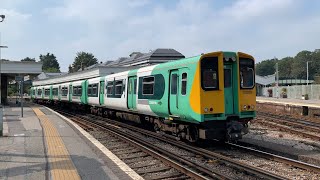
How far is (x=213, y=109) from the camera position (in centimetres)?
1173

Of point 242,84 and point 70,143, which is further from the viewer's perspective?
point 70,143

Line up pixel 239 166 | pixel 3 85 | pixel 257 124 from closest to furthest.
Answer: pixel 239 166, pixel 257 124, pixel 3 85

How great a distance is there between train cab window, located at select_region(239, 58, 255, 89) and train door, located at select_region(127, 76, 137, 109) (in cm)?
635

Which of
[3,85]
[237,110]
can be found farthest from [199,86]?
[3,85]

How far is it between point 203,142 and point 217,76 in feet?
7.68

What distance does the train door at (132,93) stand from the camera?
58.3 feet

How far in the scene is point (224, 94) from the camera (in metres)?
12.1

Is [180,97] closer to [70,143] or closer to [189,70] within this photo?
[189,70]

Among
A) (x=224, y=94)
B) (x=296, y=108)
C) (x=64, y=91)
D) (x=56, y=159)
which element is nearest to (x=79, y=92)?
(x=64, y=91)

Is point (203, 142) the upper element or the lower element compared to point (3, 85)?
lower

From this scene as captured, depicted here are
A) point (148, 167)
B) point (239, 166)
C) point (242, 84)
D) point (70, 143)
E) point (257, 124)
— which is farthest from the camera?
point (257, 124)

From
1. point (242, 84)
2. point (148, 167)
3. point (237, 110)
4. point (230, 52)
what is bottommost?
point (148, 167)

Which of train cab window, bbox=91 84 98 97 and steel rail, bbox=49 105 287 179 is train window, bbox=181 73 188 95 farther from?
train cab window, bbox=91 84 98 97

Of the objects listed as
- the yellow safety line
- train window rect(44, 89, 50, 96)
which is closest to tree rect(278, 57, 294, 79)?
train window rect(44, 89, 50, 96)
